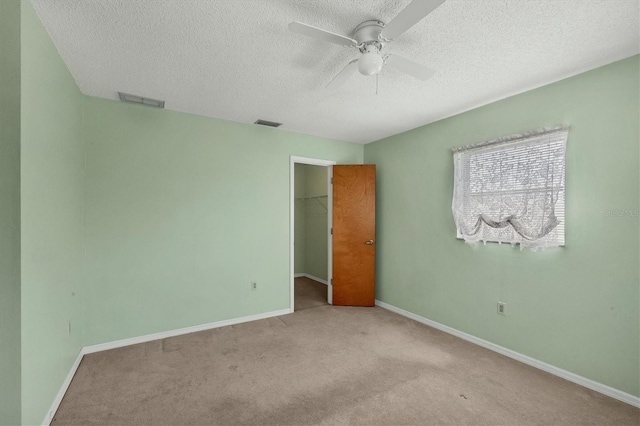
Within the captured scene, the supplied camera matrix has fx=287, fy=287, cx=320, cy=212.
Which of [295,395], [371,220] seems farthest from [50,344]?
[371,220]

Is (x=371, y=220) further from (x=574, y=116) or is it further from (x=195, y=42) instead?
(x=195, y=42)

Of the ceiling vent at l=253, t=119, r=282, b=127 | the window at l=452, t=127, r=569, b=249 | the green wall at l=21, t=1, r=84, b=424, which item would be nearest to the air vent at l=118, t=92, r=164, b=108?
the green wall at l=21, t=1, r=84, b=424

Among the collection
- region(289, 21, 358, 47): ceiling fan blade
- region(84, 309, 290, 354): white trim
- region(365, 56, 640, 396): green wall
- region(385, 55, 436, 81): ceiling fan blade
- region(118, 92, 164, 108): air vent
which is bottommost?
region(84, 309, 290, 354): white trim

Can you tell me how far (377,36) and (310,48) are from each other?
1.59 ft

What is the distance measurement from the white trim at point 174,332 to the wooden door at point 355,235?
0.95 meters

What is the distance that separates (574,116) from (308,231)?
4.59m

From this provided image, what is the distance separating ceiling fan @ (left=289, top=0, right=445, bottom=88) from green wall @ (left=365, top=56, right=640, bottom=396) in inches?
54.8

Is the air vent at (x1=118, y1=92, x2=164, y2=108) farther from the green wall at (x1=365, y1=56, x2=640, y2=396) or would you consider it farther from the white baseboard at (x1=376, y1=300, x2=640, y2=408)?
the white baseboard at (x1=376, y1=300, x2=640, y2=408)

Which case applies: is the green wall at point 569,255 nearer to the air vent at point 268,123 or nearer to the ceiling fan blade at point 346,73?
the ceiling fan blade at point 346,73

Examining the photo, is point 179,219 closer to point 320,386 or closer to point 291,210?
point 291,210

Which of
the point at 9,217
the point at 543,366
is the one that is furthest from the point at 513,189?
the point at 9,217

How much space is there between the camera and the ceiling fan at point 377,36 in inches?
54.8

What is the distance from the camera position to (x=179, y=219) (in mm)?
3188

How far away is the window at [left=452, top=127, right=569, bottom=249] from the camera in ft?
7.88
